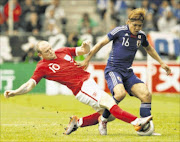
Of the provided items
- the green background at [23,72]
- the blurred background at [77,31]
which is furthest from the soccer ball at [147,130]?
the green background at [23,72]

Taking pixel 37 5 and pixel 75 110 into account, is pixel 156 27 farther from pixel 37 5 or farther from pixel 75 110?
pixel 75 110

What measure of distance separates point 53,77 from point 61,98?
337 inches

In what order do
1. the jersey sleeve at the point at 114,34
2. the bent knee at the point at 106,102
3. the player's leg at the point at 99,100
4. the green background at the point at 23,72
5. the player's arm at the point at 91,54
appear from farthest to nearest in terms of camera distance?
the green background at the point at 23,72 → the jersey sleeve at the point at 114,34 → the player's arm at the point at 91,54 → the bent knee at the point at 106,102 → the player's leg at the point at 99,100

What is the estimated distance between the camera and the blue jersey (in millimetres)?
9117

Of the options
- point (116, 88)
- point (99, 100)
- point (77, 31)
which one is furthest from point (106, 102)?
point (77, 31)

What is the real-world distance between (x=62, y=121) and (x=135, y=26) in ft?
10.7

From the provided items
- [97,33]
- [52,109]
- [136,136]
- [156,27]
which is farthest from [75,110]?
[156,27]

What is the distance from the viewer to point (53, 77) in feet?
29.1

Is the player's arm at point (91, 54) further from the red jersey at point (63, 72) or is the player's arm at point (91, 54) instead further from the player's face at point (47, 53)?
the player's face at point (47, 53)

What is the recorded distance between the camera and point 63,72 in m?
8.88

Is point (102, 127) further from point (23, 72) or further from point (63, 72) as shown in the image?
point (23, 72)

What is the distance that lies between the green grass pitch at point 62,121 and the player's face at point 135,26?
1.72 metres

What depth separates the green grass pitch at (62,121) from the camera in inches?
341

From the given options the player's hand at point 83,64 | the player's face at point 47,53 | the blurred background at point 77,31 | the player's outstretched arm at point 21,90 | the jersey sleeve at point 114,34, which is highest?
the jersey sleeve at point 114,34
